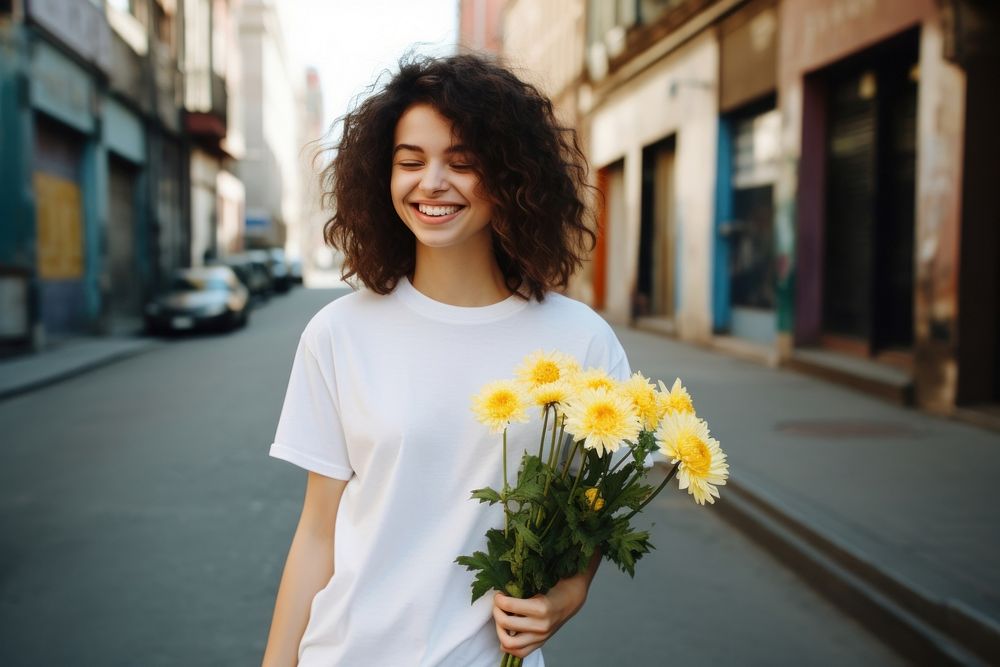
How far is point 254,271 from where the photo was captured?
34.8 meters

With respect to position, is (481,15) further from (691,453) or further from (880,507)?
(691,453)

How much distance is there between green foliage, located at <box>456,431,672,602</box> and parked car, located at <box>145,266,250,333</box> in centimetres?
2017

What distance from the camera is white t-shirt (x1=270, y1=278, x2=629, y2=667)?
5.95 feet

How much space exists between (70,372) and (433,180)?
13528 mm

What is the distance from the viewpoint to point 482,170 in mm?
1974

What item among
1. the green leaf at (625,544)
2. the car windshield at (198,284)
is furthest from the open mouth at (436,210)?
the car windshield at (198,284)

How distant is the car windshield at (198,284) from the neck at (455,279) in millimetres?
20893

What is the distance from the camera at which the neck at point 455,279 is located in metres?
2.00

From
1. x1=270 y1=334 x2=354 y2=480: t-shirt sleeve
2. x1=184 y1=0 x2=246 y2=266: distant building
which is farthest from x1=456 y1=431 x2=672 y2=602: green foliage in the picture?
x1=184 y1=0 x2=246 y2=266: distant building

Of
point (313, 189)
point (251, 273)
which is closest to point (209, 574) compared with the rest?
point (313, 189)

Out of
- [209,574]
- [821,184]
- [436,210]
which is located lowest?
[209,574]

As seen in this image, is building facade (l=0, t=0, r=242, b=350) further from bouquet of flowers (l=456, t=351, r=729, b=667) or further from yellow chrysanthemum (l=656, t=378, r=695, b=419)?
yellow chrysanthemum (l=656, t=378, r=695, b=419)

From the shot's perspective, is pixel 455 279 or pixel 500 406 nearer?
pixel 500 406

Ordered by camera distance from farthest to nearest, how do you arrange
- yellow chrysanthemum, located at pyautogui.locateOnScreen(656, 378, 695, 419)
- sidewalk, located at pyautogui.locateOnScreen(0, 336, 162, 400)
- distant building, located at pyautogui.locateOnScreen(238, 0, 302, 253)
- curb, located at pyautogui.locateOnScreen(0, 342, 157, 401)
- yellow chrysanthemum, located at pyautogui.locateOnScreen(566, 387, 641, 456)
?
distant building, located at pyautogui.locateOnScreen(238, 0, 302, 253) → sidewalk, located at pyautogui.locateOnScreen(0, 336, 162, 400) → curb, located at pyautogui.locateOnScreen(0, 342, 157, 401) → yellow chrysanthemum, located at pyautogui.locateOnScreen(656, 378, 695, 419) → yellow chrysanthemum, located at pyautogui.locateOnScreen(566, 387, 641, 456)
